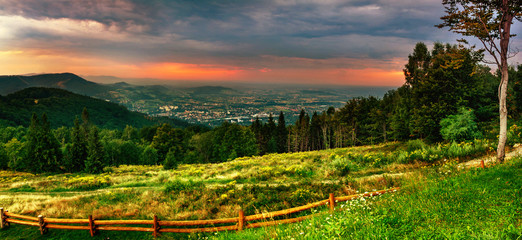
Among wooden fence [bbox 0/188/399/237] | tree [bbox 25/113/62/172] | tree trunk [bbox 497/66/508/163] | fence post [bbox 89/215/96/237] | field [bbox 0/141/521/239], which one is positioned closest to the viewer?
field [bbox 0/141/521/239]

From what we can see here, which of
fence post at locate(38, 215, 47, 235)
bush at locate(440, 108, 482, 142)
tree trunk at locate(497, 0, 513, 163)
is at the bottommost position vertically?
fence post at locate(38, 215, 47, 235)

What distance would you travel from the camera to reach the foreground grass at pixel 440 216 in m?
4.25

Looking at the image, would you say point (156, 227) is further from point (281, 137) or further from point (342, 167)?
point (281, 137)

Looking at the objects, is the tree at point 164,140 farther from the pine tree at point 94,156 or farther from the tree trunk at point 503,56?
the tree trunk at point 503,56

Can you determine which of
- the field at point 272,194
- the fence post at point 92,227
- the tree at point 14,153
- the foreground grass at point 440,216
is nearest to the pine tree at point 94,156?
the tree at point 14,153

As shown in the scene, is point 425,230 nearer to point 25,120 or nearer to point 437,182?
point 437,182

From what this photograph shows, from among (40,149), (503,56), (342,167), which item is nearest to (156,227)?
(342,167)

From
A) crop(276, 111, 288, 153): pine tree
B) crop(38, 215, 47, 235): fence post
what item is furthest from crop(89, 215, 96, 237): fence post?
crop(276, 111, 288, 153): pine tree

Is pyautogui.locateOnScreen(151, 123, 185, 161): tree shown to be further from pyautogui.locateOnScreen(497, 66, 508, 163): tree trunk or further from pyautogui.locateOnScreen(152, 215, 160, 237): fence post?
pyautogui.locateOnScreen(497, 66, 508, 163): tree trunk

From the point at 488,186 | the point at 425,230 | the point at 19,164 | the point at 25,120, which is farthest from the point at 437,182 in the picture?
the point at 25,120

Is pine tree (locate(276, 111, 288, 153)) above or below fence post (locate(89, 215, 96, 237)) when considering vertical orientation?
below

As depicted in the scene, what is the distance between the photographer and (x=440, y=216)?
16.9 ft

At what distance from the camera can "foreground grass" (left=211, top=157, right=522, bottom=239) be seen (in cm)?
425

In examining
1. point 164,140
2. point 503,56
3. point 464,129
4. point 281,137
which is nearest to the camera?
point 503,56
